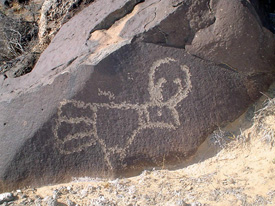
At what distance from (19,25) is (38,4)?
0.66m

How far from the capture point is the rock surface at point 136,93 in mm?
2312

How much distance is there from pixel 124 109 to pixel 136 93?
15cm

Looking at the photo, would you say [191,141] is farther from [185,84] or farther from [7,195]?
[7,195]

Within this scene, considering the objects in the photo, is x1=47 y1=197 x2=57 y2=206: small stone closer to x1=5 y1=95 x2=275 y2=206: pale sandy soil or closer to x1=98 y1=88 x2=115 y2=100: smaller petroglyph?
x1=5 y1=95 x2=275 y2=206: pale sandy soil

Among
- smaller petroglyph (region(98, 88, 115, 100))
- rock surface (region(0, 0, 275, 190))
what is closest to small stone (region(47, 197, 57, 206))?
rock surface (region(0, 0, 275, 190))

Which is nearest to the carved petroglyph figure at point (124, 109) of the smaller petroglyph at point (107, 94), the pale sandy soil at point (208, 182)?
the smaller petroglyph at point (107, 94)

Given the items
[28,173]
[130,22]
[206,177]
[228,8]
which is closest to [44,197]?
[28,173]

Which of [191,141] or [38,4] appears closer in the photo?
[191,141]

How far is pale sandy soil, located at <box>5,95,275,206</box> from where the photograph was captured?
2.08m

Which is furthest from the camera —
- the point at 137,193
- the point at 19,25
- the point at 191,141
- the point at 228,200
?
the point at 19,25

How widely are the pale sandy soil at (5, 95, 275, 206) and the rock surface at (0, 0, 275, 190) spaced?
0.10 meters

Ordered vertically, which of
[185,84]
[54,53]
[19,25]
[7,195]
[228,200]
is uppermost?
[19,25]

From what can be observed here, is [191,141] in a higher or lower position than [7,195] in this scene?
lower

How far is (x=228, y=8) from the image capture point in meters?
2.54
